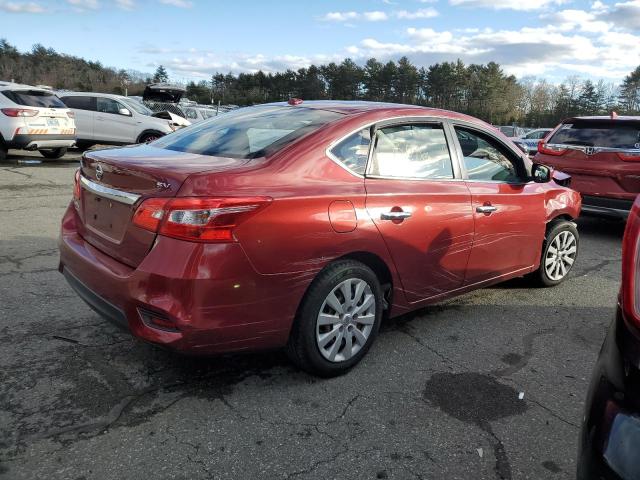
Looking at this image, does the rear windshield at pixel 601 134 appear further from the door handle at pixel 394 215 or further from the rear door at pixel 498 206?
the door handle at pixel 394 215

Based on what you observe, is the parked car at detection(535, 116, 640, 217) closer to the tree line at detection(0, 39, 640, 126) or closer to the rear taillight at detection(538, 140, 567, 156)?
the rear taillight at detection(538, 140, 567, 156)

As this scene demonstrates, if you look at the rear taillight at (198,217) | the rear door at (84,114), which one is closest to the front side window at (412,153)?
the rear taillight at (198,217)

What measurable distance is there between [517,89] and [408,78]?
13.4 m

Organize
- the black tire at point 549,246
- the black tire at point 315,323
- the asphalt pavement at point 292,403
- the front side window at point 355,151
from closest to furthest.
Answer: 1. the asphalt pavement at point 292,403
2. the black tire at point 315,323
3. the front side window at point 355,151
4. the black tire at point 549,246

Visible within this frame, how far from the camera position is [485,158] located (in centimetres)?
419

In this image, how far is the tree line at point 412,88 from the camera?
60188 millimetres

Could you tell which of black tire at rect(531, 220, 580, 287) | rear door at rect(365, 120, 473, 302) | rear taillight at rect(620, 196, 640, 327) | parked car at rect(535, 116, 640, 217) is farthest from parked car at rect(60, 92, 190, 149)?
rear taillight at rect(620, 196, 640, 327)

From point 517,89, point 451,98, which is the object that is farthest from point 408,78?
point 517,89

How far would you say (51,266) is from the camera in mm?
4941

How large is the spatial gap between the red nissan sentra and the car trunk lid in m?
0.01

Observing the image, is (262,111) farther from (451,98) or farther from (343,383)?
(451,98)


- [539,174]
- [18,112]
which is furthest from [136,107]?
[539,174]

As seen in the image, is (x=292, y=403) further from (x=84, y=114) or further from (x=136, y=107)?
(x=84, y=114)

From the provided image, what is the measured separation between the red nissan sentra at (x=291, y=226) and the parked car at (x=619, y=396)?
5.04 feet
